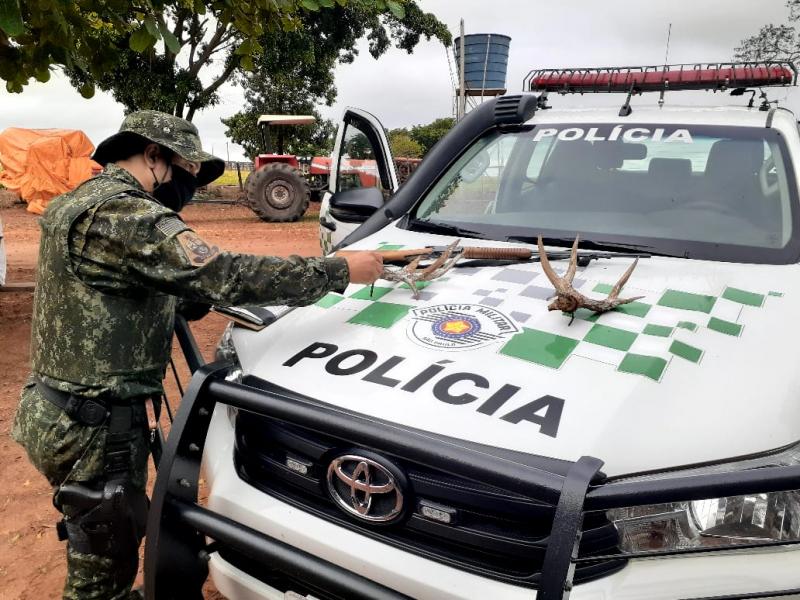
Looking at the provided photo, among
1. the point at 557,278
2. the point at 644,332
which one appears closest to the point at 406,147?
the point at 557,278

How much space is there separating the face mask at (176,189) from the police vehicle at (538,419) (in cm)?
48

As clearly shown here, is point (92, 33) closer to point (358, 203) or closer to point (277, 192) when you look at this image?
point (358, 203)

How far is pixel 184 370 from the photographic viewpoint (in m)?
5.07

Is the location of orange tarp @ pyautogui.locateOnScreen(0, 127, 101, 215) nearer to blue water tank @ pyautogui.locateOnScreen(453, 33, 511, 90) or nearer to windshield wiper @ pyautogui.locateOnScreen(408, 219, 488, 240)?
blue water tank @ pyautogui.locateOnScreen(453, 33, 511, 90)

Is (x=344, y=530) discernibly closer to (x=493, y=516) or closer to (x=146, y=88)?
(x=493, y=516)

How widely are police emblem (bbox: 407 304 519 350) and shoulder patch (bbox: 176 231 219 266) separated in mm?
634

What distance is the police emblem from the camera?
190 centimetres

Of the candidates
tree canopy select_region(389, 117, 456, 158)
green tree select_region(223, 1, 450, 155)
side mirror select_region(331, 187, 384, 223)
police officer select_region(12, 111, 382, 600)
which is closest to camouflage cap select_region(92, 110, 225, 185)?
police officer select_region(12, 111, 382, 600)

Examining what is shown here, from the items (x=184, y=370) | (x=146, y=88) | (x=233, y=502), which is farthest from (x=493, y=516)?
(x=146, y=88)

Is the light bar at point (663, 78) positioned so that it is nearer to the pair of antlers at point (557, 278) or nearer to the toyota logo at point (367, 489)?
the pair of antlers at point (557, 278)

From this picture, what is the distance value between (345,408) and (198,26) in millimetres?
15491

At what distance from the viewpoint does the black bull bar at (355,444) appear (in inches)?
47.6

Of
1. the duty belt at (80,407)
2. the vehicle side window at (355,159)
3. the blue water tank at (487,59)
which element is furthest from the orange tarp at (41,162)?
the duty belt at (80,407)

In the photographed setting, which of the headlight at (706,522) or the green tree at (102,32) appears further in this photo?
the green tree at (102,32)
